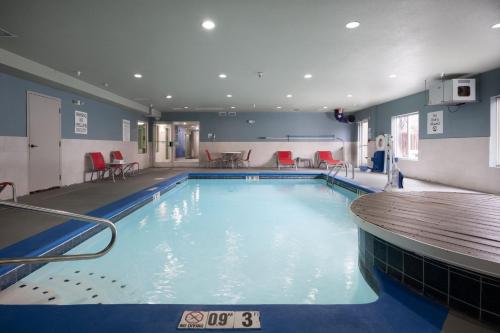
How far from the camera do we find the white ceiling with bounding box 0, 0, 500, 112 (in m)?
3.20

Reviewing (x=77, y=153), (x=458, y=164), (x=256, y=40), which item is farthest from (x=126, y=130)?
(x=458, y=164)

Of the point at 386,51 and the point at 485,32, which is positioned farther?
the point at 386,51

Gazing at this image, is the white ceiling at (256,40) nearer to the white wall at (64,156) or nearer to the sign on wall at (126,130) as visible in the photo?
the white wall at (64,156)

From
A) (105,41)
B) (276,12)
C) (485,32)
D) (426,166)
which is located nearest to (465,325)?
(276,12)

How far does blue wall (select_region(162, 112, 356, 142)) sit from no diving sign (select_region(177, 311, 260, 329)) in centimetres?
1126

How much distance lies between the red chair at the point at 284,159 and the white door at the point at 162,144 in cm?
455

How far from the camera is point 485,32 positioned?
3820mm

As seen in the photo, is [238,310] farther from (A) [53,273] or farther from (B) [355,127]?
(B) [355,127]

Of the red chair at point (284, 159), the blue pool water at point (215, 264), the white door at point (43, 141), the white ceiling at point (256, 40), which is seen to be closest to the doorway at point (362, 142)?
the red chair at point (284, 159)

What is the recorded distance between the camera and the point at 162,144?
15.2m

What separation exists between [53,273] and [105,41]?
3213 mm

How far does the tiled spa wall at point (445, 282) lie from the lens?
1308 mm

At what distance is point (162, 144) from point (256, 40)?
39.3 feet

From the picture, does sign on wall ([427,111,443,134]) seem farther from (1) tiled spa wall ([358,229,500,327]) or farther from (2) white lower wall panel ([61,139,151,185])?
(2) white lower wall panel ([61,139,151,185])
